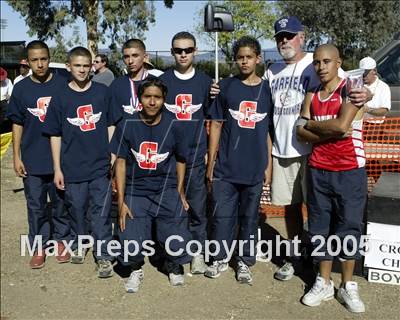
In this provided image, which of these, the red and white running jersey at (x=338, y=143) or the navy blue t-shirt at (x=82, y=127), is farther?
the navy blue t-shirt at (x=82, y=127)

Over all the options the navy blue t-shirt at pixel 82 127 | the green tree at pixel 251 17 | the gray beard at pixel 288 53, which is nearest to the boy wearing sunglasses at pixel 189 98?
the navy blue t-shirt at pixel 82 127

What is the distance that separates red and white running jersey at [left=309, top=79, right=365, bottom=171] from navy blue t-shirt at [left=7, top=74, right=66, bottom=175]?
216 cm

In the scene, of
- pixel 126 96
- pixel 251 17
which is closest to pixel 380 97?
pixel 126 96

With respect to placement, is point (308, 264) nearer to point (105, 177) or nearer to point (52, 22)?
point (105, 177)

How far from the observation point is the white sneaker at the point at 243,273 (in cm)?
420

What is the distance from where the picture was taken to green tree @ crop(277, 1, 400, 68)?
98.0 ft

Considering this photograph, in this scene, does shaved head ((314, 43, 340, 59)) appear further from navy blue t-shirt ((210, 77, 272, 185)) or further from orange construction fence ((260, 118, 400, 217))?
orange construction fence ((260, 118, 400, 217))

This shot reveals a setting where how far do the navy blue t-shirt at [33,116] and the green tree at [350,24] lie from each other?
26965 mm

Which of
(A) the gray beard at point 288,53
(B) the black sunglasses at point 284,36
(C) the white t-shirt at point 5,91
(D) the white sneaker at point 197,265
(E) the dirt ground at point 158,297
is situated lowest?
(E) the dirt ground at point 158,297

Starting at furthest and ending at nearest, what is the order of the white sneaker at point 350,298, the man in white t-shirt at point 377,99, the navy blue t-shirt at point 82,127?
the man in white t-shirt at point 377,99
the navy blue t-shirt at point 82,127
the white sneaker at point 350,298

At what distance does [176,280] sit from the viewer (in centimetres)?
420

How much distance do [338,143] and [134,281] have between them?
6.35 ft

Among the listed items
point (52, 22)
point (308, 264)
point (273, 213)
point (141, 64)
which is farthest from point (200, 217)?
point (52, 22)

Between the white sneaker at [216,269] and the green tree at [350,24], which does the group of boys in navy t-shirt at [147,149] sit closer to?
the white sneaker at [216,269]
